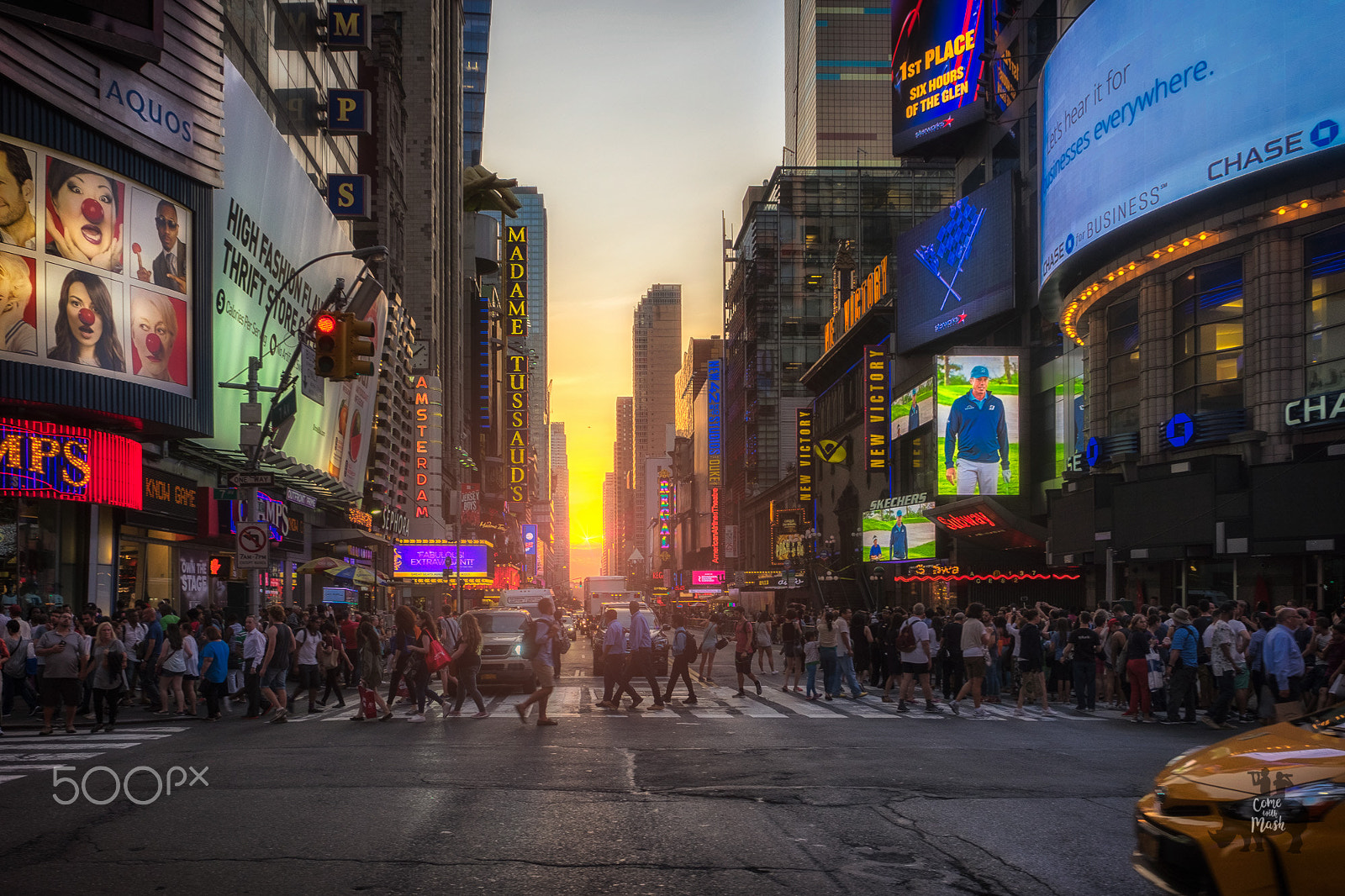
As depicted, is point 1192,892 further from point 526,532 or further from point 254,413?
point 526,532

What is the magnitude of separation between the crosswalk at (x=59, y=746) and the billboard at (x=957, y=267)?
39.3 m

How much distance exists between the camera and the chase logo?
25500 mm

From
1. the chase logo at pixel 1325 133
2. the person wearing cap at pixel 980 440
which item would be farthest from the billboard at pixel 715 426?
the chase logo at pixel 1325 133

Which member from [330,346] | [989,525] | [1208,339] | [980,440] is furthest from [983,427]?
[330,346]

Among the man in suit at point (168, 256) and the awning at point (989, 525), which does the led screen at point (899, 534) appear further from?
A: the man in suit at point (168, 256)

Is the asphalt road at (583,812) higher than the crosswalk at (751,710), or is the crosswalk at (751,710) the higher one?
the asphalt road at (583,812)

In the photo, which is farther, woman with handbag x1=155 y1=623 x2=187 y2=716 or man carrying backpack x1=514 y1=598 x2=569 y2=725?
woman with handbag x1=155 y1=623 x2=187 y2=716

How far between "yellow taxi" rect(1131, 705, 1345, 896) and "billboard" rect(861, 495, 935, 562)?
4380 cm

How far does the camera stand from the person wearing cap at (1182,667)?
60.6ft

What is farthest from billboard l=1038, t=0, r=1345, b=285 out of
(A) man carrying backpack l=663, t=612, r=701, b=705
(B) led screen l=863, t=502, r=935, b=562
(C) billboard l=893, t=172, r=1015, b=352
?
(B) led screen l=863, t=502, r=935, b=562

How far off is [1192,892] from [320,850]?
18.5 ft

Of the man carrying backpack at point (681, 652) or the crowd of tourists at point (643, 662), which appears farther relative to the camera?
the man carrying backpack at point (681, 652)

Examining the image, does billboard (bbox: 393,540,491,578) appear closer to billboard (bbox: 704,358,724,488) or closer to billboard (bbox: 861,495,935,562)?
billboard (bbox: 861,495,935,562)

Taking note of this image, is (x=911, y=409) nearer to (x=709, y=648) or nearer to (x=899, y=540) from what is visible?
(x=899, y=540)
